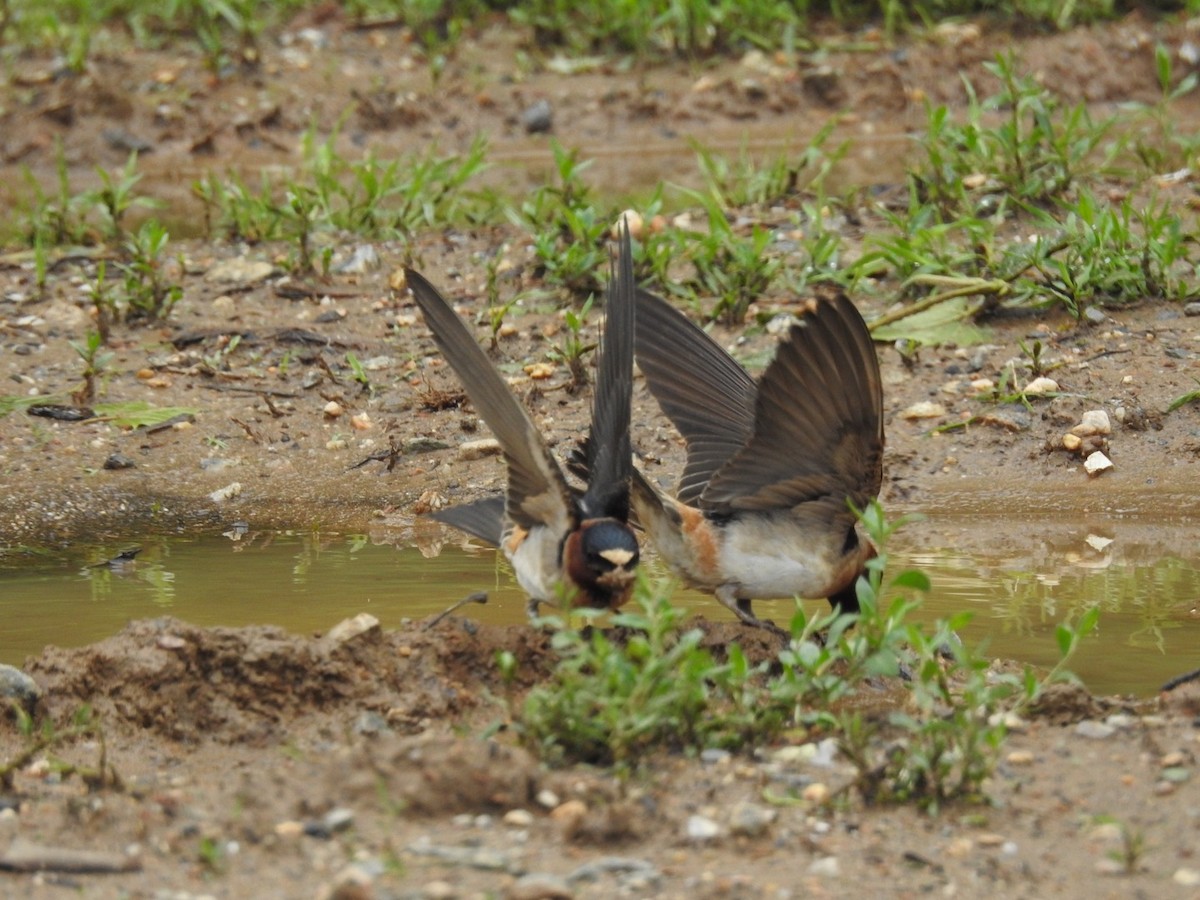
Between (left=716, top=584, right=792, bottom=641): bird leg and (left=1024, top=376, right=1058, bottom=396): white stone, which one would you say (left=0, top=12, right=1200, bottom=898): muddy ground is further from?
(left=716, top=584, right=792, bottom=641): bird leg

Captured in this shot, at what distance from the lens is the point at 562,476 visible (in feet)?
14.3

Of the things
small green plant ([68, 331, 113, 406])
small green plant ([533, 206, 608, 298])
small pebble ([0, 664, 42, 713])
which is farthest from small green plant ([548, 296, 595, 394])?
small pebble ([0, 664, 42, 713])

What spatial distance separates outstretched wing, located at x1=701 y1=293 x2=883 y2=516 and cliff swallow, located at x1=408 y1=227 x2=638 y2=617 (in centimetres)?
38

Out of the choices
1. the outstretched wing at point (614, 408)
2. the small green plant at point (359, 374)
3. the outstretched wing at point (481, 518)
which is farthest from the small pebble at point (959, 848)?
the small green plant at point (359, 374)

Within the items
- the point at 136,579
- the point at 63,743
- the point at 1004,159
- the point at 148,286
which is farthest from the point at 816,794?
the point at 1004,159

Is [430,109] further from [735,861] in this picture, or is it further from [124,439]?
[735,861]

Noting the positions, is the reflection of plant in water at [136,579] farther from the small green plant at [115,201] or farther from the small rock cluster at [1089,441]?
the small rock cluster at [1089,441]

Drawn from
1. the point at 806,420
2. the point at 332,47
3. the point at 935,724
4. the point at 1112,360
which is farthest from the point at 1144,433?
the point at 332,47

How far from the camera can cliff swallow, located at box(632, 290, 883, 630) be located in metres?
4.37

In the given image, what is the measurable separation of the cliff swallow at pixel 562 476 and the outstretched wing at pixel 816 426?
38 cm

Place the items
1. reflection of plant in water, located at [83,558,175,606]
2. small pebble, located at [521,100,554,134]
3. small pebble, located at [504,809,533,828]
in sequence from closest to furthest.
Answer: small pebble, located at [504,809,533,828]
reflection of plant in water, located at [83,558,175,606]
small pebble, located at [521,100,554,134]

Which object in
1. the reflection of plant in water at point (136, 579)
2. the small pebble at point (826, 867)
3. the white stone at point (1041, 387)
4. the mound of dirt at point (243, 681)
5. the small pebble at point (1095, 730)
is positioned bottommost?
the reflection of plant in water at point (136, 579)

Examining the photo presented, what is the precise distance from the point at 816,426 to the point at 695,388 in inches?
36.0

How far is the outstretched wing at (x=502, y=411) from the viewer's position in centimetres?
417
